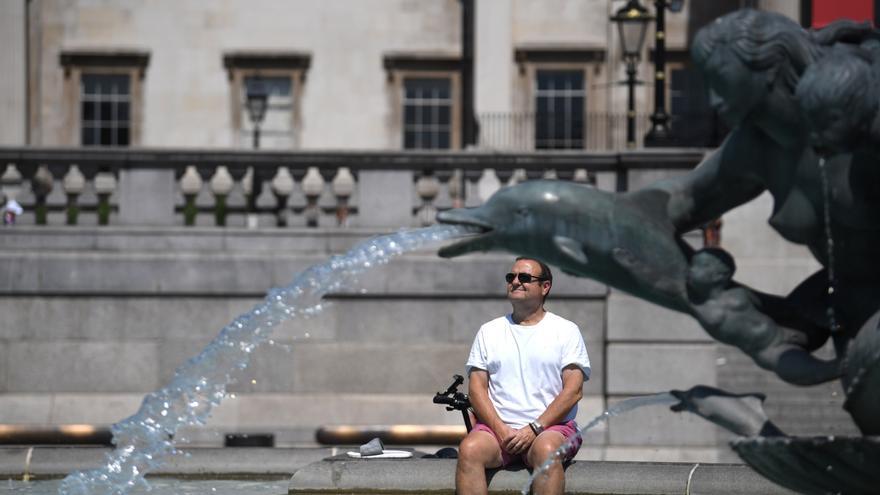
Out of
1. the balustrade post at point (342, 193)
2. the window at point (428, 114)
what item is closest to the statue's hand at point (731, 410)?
the balustrade post at point (342, 193)

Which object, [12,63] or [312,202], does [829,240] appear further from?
[12,63]

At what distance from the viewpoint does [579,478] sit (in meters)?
10.8

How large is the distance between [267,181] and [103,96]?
77.4 feet

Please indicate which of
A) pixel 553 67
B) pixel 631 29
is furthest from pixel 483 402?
pixel 553 67

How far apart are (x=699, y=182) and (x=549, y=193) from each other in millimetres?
688

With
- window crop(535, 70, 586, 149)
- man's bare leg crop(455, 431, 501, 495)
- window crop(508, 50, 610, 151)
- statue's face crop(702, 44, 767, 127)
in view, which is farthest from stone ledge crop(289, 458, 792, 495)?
window crop(535, 70, 586, 149)

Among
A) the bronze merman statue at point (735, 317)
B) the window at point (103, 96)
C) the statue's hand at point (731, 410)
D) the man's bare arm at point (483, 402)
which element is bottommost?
the man's bare arm at point (483, 402)

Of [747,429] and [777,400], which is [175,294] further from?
[747,429]

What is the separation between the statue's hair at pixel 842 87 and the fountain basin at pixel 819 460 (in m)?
1.28

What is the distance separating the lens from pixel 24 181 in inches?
831

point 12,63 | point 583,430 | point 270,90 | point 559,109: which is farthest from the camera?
point 270,90

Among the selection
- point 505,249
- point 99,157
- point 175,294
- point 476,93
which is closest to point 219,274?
point 175,294

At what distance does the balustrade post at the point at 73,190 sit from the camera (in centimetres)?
2072

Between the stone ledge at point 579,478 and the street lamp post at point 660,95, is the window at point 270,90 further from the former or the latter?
the stone ledge at point 579,478
